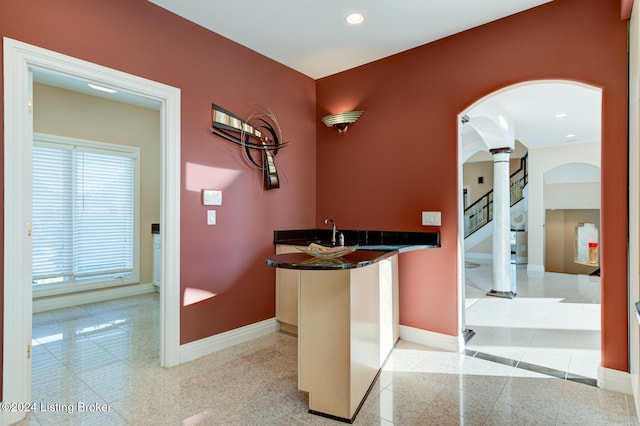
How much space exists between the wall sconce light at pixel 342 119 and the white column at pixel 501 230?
2.84 m

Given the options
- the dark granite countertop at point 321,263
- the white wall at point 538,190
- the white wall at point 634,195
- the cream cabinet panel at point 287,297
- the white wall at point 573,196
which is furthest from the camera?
the white wall at point 573,196

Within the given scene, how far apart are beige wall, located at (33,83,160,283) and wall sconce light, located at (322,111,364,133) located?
2.95 m

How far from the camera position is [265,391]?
227cm

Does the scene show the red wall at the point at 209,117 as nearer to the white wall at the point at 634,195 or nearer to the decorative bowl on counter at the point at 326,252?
the decorative bowl on counter at the point at 326,252

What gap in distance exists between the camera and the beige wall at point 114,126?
416 centimetres

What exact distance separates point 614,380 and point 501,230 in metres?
3.19

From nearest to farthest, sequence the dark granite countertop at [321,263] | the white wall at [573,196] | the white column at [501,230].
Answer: the dark granite countertop at [321,263] < the white column at [501,230] < the white wall at [573,196]

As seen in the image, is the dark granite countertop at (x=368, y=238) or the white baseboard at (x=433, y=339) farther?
the dark granite countertop at (x=368, y=238)

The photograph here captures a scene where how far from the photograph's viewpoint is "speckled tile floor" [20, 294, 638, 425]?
6.43ft

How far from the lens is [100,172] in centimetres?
461

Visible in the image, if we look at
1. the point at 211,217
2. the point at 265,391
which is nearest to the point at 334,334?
the point at 265,391

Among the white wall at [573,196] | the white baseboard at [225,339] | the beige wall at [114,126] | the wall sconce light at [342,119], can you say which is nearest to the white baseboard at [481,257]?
the white wall at [573,196]

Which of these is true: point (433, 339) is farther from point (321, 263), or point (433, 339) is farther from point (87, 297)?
point (87, 297)

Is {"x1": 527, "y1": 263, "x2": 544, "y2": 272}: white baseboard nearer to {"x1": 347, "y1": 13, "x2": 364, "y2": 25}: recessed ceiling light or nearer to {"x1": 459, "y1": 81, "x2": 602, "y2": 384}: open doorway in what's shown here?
{"x1": 459, "y1": 81, "x2": 602, "y2": 384}: open doorway
